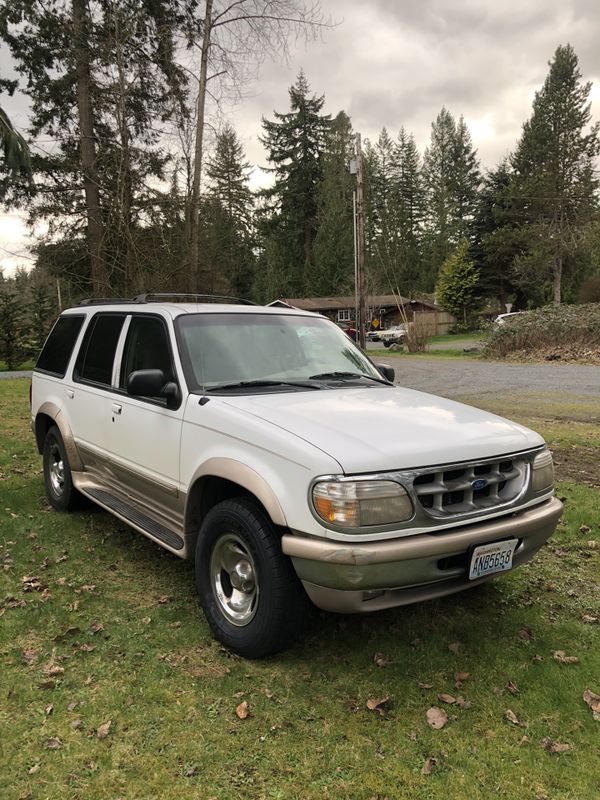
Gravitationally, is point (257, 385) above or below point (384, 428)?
above

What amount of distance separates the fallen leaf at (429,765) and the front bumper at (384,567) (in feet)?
2.07

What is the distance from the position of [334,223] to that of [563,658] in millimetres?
55157

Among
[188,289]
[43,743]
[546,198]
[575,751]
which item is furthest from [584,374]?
[546,198]

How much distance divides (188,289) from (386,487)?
16421mm

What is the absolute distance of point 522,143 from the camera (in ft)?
159

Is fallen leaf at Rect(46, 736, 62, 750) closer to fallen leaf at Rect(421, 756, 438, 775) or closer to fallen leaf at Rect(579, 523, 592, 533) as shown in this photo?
fallen leaf at Rect(421, 756, 438, 775)

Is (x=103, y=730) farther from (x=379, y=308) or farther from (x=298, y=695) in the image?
(x=379, y=308)

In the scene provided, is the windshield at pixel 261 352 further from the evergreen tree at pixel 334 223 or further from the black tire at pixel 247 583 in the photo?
the evergreen tree at pixel 334 223

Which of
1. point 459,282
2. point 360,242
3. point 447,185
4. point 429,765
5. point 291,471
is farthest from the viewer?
point 447,185

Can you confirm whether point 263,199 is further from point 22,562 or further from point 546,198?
point 22,562

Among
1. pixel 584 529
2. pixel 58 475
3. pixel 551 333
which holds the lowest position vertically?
pixel 584 529

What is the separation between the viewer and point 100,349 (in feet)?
15.5

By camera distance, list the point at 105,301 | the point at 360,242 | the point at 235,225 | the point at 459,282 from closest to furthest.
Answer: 1. the point at 105,301
2. the point at 360,242
3. the point at 235,225
4. the point at 459,282

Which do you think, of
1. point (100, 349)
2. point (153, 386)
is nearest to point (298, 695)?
point (153, 386)
